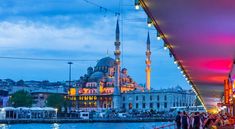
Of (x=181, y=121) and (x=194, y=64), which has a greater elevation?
(x=194, y=64)

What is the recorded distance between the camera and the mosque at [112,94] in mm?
145250

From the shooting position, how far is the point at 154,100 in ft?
478

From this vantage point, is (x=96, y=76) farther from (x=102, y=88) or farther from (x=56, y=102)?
(x=56, y=102)

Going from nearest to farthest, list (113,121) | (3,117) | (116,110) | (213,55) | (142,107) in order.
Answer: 1. (213,55)
2. (3,117)
3. (113,121)
4. (116,110)
5. (142,107)

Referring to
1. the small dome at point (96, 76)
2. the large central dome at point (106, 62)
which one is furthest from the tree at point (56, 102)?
the large central dome at point (106, 62)

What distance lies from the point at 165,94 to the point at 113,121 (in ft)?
115

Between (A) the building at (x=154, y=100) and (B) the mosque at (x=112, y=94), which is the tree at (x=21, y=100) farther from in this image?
(A) the building at (x=154, y=100)

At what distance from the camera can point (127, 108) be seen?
152 metres

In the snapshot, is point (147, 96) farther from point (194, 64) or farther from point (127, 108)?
point (194, 64)

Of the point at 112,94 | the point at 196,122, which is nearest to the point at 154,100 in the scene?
the point at 112,94

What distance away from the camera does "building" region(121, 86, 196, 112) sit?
144625 millimetres

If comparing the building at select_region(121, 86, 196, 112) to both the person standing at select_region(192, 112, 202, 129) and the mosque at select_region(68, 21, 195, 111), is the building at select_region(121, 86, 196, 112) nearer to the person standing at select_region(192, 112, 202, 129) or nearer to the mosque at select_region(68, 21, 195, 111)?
the mosque at select_region(68, 21, 195, 111)

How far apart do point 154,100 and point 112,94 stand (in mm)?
11834

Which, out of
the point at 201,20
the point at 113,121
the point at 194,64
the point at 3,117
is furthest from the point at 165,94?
the point at 201,20
